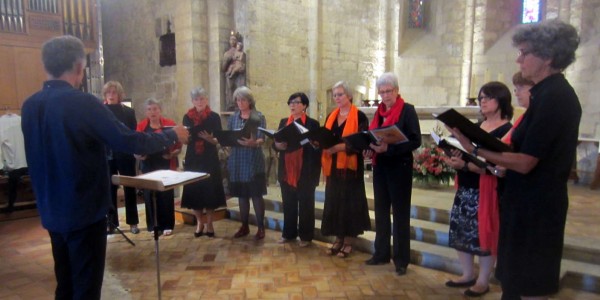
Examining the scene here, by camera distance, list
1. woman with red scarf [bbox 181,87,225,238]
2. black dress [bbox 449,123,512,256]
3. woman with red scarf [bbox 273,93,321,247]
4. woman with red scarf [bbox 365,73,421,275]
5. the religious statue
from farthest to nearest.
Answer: the religious statue < woman with red scarf [bbox 181,87,225,238] < woman with red scarf [bbox 273,93,321,247] < woman with red scarf [bbox 365,73,421,275] < black dress [bbox 449,123,512,256]

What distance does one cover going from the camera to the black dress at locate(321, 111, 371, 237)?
3.63 metres

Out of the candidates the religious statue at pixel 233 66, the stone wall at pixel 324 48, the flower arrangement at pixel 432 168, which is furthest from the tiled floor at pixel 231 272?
the stone wall at pixel 324 48

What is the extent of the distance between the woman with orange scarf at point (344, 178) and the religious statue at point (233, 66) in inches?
136

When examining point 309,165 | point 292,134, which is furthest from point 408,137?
point 309,165

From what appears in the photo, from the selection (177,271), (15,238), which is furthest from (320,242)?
(15,238)

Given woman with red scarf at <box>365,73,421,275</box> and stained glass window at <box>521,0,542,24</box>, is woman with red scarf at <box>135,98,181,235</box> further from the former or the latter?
stained glass window at <box>521,0,542,24</box>

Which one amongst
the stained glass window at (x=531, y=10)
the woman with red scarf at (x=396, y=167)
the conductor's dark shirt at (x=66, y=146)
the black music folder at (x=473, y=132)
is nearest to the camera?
the black music folder at (x=473, y=132)

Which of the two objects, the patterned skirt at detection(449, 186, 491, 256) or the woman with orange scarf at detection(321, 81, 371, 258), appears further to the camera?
the woman with orange scarf at detection(321, 81, 371, 258)

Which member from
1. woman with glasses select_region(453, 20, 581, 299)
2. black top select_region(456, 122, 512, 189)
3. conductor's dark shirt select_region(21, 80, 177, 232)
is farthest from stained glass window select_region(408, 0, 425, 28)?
conductor's dark shirt select_region(21, 80, 177, 232)

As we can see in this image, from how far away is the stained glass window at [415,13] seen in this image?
926 cm

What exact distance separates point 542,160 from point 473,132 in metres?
0.27

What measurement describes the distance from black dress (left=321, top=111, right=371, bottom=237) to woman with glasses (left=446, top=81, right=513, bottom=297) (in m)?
0.90

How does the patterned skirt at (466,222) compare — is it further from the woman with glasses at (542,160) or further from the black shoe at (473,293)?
the woman with glasses at (542,160)

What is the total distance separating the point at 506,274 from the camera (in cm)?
173
